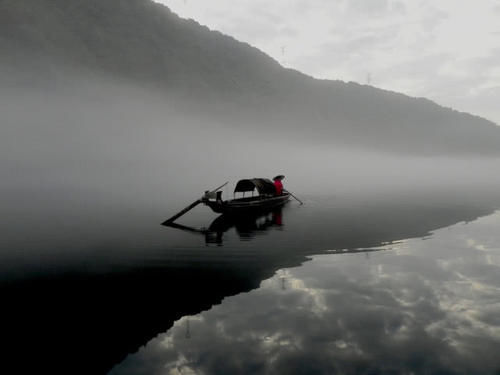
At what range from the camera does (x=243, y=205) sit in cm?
2875

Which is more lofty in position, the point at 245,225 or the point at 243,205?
the point at 243,205

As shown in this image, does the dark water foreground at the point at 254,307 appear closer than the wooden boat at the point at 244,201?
Yes

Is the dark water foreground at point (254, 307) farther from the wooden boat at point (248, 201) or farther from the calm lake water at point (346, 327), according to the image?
the wooden boat at point (248, 201)

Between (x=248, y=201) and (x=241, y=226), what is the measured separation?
5959 mm

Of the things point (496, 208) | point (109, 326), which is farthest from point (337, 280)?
point (496, 208)

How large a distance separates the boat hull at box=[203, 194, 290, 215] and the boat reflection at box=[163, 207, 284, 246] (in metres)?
0.85

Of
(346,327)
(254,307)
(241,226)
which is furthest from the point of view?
(241,226)

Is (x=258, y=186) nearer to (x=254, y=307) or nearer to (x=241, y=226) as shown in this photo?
(x=241, y=226)

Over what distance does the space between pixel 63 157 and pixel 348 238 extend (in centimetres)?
18919

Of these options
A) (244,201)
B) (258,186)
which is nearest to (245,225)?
(244,201)

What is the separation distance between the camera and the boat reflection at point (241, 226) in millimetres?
21844

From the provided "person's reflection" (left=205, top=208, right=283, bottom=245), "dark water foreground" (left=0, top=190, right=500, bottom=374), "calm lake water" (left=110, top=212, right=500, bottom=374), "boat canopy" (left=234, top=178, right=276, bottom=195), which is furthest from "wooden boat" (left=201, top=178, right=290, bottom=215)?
"calm lake water" (left=110, top=212, right=500, bottom=374)

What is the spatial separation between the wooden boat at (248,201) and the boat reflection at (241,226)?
857mm

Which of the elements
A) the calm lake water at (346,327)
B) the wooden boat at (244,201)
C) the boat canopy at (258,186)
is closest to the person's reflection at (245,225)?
the wooden boat at (244,201)
